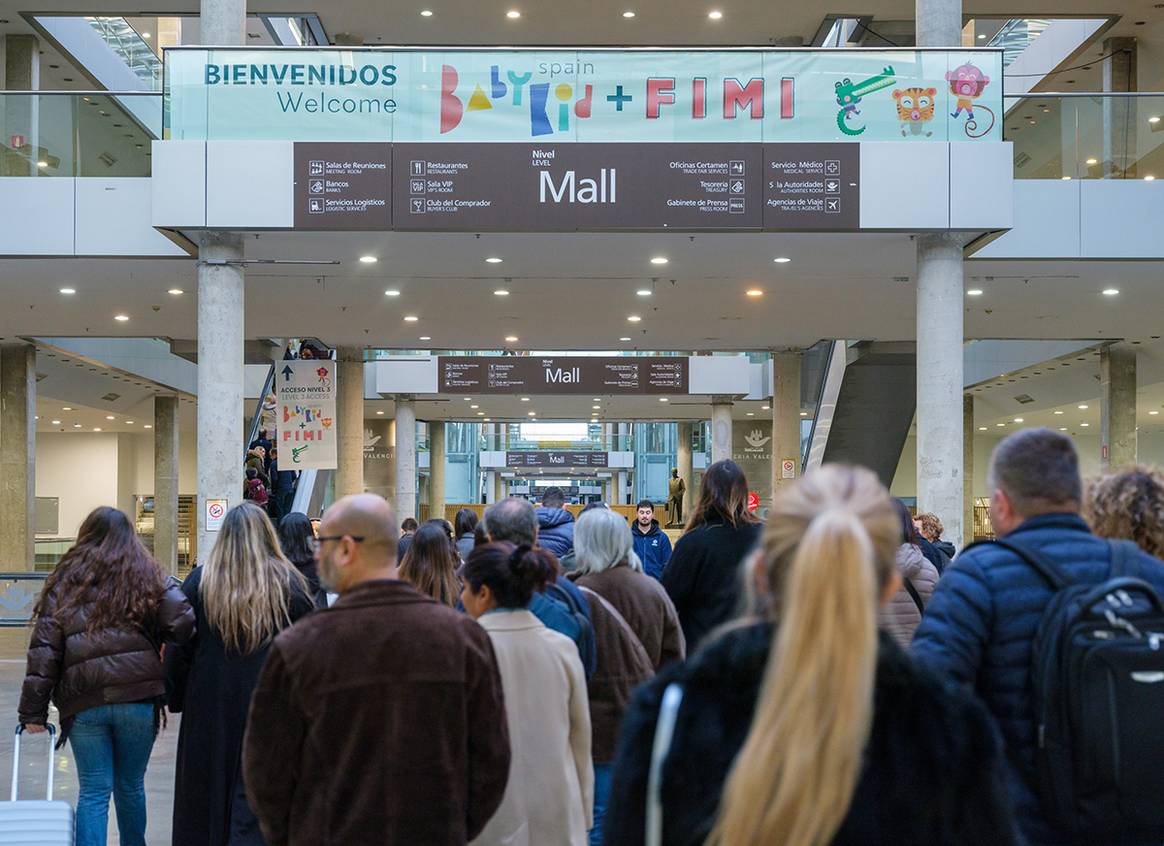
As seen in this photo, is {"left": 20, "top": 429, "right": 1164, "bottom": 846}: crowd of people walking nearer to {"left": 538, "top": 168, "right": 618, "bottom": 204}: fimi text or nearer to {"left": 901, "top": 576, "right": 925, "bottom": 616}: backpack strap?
{"left": 901, "top": 576, "right": 925, "bottom": 616}: backpack strap

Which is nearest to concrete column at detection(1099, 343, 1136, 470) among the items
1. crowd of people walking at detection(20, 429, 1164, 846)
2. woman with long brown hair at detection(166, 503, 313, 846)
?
crowd of people walking at detection(20, 429, 1164, 846)

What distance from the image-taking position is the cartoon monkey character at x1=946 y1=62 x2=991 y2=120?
12.2m

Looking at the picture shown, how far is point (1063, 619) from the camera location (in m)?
2.74

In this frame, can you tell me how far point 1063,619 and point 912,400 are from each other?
23.5 meters

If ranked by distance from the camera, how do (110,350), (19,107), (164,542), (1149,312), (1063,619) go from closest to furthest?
1. (1063,619)
2. (19,107)
3. (1149,312)
4. (110,350)
5. (164,542)

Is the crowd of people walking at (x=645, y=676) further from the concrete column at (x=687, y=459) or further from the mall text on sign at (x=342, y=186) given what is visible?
the concrete column at (x=687, y=459)

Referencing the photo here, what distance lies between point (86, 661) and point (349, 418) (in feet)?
66.5

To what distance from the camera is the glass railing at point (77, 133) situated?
13.2 m

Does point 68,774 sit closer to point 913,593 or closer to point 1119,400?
point 913,593

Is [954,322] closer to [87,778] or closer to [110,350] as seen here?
[87,778]

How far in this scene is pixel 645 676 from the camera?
193 inches

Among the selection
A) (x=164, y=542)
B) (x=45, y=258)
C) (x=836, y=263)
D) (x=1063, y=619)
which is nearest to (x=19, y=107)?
(x=45, y=258)

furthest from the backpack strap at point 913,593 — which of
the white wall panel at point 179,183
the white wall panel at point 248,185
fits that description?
the white wall panel at point 179,183

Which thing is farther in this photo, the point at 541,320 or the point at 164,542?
the point at 164,542
